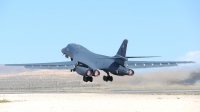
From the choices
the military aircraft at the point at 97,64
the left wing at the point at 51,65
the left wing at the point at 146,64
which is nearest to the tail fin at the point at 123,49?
the military aircraft at the point at 97,64

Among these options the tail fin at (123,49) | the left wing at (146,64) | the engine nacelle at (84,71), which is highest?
the tail fin at (123,49)

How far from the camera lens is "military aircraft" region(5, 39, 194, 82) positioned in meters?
81.1

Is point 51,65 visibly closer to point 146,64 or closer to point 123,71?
point 123,71

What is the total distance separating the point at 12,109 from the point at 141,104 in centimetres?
1332

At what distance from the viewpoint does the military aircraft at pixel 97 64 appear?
81.1m

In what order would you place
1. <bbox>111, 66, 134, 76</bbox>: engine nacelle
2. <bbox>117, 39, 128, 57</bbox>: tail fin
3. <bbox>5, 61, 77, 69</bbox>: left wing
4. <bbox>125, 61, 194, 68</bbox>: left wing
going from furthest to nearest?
<bbox>5, 61, 77, 69</bbox>: left wing → <bbox>125, 61, 194, 68</bbox>: left wing → <bbox>117, 39, 128, 57</bbox>: tail fin → <bbox>111, 66, 134, 76</bbox>: engine nacelle

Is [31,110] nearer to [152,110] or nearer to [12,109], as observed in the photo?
[12,109]

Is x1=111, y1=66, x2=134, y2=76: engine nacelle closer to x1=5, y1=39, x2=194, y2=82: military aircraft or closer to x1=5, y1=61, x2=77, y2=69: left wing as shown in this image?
x1=5, y1=39, x2=194, y2=82: military aircraft

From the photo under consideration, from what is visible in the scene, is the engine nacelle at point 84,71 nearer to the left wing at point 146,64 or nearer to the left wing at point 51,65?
the left wing at point 51,65

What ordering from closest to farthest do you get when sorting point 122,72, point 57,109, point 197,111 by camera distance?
point 197,111 < point 57,109 < point 122,72

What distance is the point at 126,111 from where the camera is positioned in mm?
42938

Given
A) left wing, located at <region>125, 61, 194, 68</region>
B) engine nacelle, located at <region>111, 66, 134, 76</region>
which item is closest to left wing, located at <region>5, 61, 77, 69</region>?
engine nacelle, located at <region>111, 66, 134, 76</region>

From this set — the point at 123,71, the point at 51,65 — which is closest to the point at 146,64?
the point at 123,71

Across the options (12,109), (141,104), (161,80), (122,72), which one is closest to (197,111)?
(141,104)
